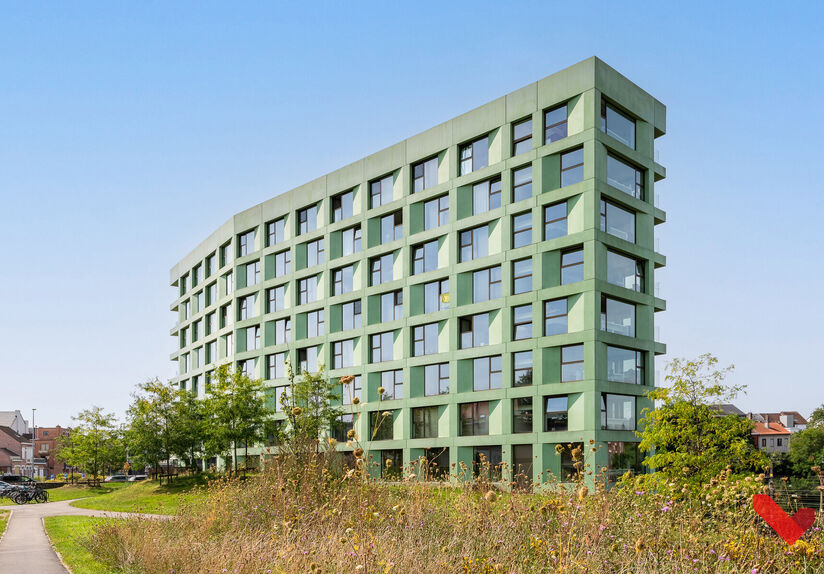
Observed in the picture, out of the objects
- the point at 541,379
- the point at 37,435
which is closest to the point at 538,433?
the point at 541,379

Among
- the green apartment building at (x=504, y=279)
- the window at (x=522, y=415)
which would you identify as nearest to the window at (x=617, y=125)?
the green apartment building at (x=504, y=279)

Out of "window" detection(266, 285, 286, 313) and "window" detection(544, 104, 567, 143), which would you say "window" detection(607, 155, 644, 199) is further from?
"window" detection(266, 285, 286, 313)

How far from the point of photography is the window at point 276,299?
182ft

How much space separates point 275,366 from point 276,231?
10.3 metres

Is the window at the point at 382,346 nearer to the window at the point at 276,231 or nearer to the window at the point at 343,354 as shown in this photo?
the window at the point at 343,354

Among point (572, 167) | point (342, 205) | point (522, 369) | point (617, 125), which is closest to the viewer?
point (572, 167)

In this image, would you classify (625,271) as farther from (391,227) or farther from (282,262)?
(282,262)

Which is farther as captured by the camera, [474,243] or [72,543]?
[474,243]

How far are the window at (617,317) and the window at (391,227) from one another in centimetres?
1449

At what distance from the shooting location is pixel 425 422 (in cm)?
4325

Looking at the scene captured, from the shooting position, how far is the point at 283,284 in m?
55.5

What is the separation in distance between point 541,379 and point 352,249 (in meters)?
18.0

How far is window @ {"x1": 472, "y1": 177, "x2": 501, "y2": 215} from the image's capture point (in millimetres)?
40875

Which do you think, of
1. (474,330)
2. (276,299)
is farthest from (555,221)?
(276,299)
